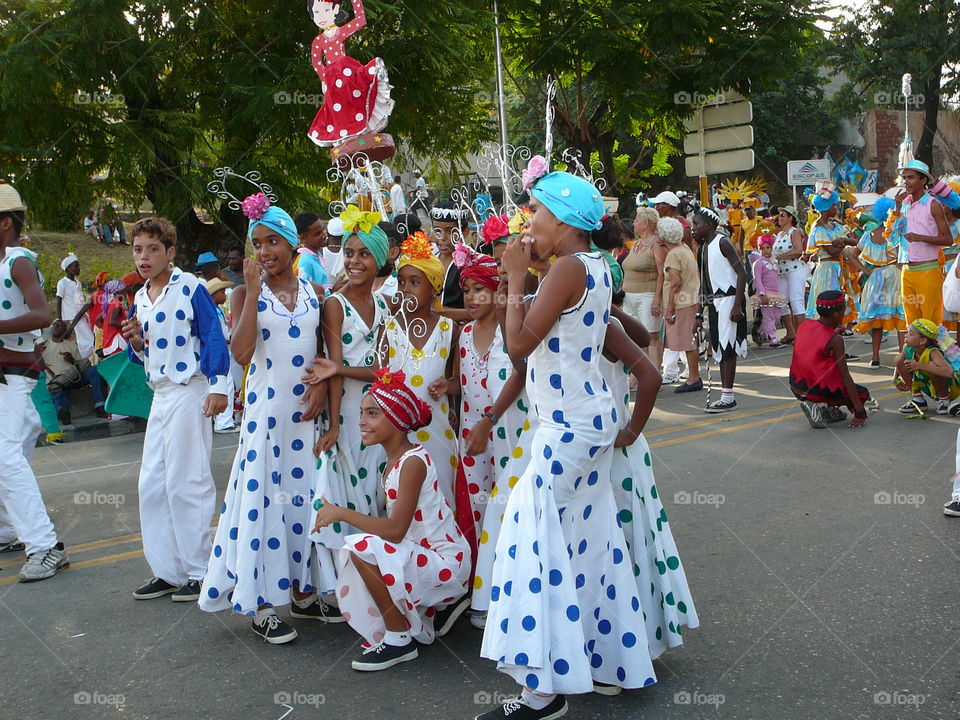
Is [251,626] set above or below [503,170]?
below

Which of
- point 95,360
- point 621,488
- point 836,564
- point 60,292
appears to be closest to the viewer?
point 621,488

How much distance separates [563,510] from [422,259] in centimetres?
162

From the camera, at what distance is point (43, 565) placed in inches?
223

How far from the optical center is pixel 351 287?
4.93 metres

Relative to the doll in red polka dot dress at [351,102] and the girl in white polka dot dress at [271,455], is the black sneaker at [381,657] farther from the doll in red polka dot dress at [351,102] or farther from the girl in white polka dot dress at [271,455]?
the doll in red polka dot dress at [351,102]

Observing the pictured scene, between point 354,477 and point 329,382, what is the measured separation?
0.45 metres

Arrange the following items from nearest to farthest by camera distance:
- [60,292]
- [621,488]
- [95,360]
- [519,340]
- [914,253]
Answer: [519,340], [621,488], [914,253], [95,360], [60,292]

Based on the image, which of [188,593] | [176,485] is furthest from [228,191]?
[188,593]

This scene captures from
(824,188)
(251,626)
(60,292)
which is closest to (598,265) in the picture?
(251,626)

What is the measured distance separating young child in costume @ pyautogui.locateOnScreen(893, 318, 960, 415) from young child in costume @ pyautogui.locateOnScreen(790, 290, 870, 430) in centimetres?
50

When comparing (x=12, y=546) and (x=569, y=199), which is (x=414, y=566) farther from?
(x=12, y=546)

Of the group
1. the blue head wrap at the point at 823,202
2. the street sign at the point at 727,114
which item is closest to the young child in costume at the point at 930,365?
the blue head wrap at the point at 823,202

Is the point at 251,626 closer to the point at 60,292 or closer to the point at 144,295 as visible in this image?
the point at 144,295

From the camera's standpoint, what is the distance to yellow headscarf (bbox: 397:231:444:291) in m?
4.74
